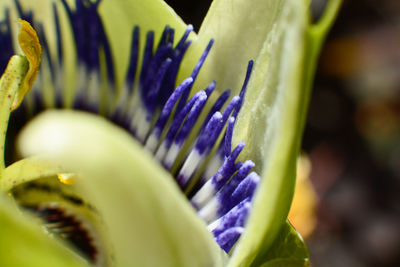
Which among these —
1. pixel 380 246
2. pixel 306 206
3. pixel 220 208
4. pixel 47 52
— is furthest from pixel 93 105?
pixel 380 246

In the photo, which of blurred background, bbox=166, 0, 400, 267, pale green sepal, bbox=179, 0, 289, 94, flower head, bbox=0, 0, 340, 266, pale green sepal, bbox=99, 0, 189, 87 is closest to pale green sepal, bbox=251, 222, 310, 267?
flower head, bbox=0, 0, 340, 266

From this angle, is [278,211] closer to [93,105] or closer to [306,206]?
[93,105]

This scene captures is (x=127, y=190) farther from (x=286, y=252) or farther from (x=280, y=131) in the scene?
(x=286, y=252)

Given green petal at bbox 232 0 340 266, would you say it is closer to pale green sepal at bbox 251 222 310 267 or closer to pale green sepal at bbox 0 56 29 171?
pale green sepal at bbox 251 222 310 267

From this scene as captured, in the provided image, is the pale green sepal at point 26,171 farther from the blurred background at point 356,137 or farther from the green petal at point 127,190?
the blurred background at point 356,137

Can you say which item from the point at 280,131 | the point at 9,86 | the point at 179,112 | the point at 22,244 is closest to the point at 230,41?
the point at 179,112
